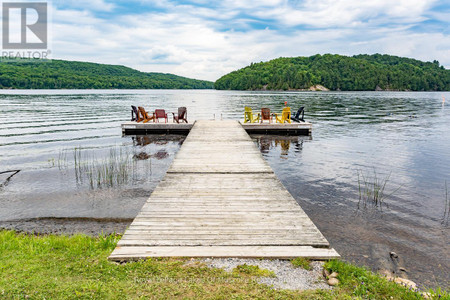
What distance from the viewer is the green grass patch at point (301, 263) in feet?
13.4

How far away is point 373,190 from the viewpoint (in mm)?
9789

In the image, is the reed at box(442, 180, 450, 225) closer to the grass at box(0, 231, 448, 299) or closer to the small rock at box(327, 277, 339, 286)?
the grass at box(0, 231, 448, 299)

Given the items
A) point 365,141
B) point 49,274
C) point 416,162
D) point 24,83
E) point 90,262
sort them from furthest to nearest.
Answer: point 24,83, point 365,141, point 416,162, point 90,262, point 49,274

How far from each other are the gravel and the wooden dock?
102mm

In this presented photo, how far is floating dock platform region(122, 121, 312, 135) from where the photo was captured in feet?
64.1

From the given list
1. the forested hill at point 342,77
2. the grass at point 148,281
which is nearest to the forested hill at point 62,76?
the forested hill at point 342,77

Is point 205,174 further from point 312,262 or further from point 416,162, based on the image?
point 416,162

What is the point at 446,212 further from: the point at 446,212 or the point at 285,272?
the point at 285,272

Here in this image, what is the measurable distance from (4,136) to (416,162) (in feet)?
78.7

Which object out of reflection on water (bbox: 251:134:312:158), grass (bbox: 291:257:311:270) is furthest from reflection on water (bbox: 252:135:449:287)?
reflection on water (bbox: 251:134:312:158)

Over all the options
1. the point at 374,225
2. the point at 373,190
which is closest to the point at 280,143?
the point at 373,190

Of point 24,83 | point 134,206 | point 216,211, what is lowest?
point 134,206

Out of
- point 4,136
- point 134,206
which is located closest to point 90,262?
point 134,206

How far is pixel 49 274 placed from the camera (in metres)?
3.91
